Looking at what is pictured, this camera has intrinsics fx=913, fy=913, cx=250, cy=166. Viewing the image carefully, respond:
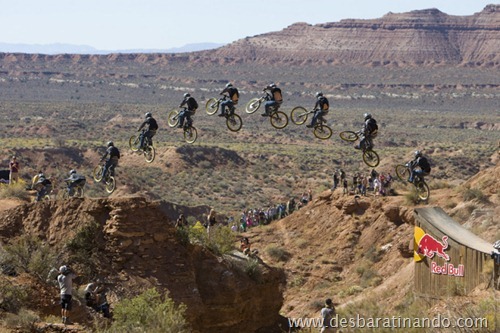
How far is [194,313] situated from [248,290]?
335cm

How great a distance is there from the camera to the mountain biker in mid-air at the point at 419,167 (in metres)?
31.0

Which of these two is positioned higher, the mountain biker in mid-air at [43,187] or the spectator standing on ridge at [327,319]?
the mountain biker in mid-air at [43,187]

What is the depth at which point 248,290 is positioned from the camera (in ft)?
93.9

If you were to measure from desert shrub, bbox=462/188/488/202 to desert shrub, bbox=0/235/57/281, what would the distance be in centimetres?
2093

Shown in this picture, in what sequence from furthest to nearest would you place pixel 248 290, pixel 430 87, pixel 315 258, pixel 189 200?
pixel 430 87, pixel 189 200, pixel 315 258, pixel 248 290

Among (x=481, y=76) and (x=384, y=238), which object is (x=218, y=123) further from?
(x=384, y=238)

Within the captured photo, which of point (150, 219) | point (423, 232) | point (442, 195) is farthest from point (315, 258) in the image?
point (150, 219)

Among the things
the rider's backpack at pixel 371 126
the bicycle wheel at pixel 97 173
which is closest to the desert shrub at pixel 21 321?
the bicycle wheel at pixel 97 173

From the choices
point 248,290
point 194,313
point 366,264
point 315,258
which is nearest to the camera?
point 194,313

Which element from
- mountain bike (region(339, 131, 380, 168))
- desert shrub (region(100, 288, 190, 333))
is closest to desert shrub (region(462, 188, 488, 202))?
mountain bike (region(339, 131, 380, 168))

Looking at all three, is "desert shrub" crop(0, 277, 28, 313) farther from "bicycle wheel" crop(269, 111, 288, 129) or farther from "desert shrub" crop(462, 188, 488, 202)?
"desert shrub" crop(462, 188, 488, 202)

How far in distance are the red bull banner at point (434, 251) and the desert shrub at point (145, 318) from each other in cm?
918

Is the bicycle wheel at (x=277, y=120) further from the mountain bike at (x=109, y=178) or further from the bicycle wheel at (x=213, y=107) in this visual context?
the mountain bike at (x=109, y=178)

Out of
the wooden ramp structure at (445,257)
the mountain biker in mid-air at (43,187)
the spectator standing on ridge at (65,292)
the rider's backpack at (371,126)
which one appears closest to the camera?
the spectator standing on ridge at (65,292)
